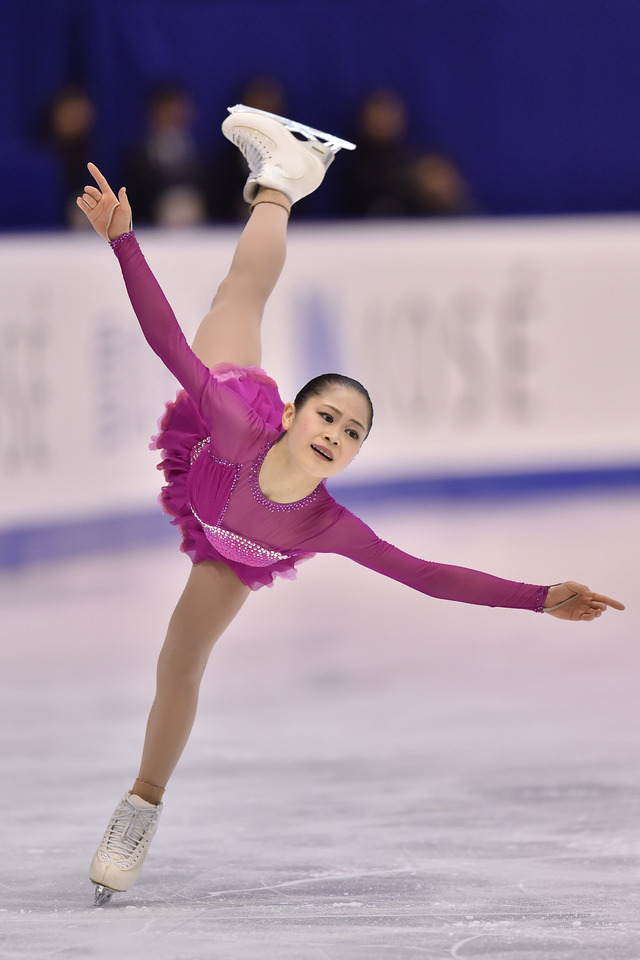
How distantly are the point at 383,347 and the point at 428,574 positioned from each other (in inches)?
A: 170

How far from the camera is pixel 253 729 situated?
153 inches

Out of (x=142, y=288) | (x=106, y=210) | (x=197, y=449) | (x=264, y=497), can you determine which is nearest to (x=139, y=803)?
(x=264, y=497)

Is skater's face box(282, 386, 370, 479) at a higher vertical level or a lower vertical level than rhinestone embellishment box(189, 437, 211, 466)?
lower

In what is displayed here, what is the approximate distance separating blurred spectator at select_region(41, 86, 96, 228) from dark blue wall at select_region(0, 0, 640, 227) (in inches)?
11.4

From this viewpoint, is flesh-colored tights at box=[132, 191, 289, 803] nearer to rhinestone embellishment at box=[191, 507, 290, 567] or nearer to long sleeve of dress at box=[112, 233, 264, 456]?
rhinestone embellishment at box=[191, 507, 290, 567]

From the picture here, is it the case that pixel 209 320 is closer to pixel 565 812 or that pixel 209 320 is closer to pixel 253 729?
pixel 253 729

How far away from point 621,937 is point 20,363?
3.90 meters

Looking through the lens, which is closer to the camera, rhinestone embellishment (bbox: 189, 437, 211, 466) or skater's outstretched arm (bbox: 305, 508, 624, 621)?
skater's outstretched arm (bbox: 305, 508, 624, 621)

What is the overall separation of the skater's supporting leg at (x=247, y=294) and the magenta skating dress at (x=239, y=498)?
A: 14 centimetres

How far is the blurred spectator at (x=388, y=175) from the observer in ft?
24.4

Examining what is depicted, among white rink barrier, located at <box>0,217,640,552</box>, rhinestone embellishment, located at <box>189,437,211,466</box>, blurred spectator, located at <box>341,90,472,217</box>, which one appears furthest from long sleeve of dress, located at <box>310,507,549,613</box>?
blurred spectator, located at <box>341,90,472,217</box>

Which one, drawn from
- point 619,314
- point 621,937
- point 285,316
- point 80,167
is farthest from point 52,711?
point 619,314

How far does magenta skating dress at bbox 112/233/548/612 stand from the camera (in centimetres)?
267

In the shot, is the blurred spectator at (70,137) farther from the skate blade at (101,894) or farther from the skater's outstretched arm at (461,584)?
the skate blade at (101,894)
